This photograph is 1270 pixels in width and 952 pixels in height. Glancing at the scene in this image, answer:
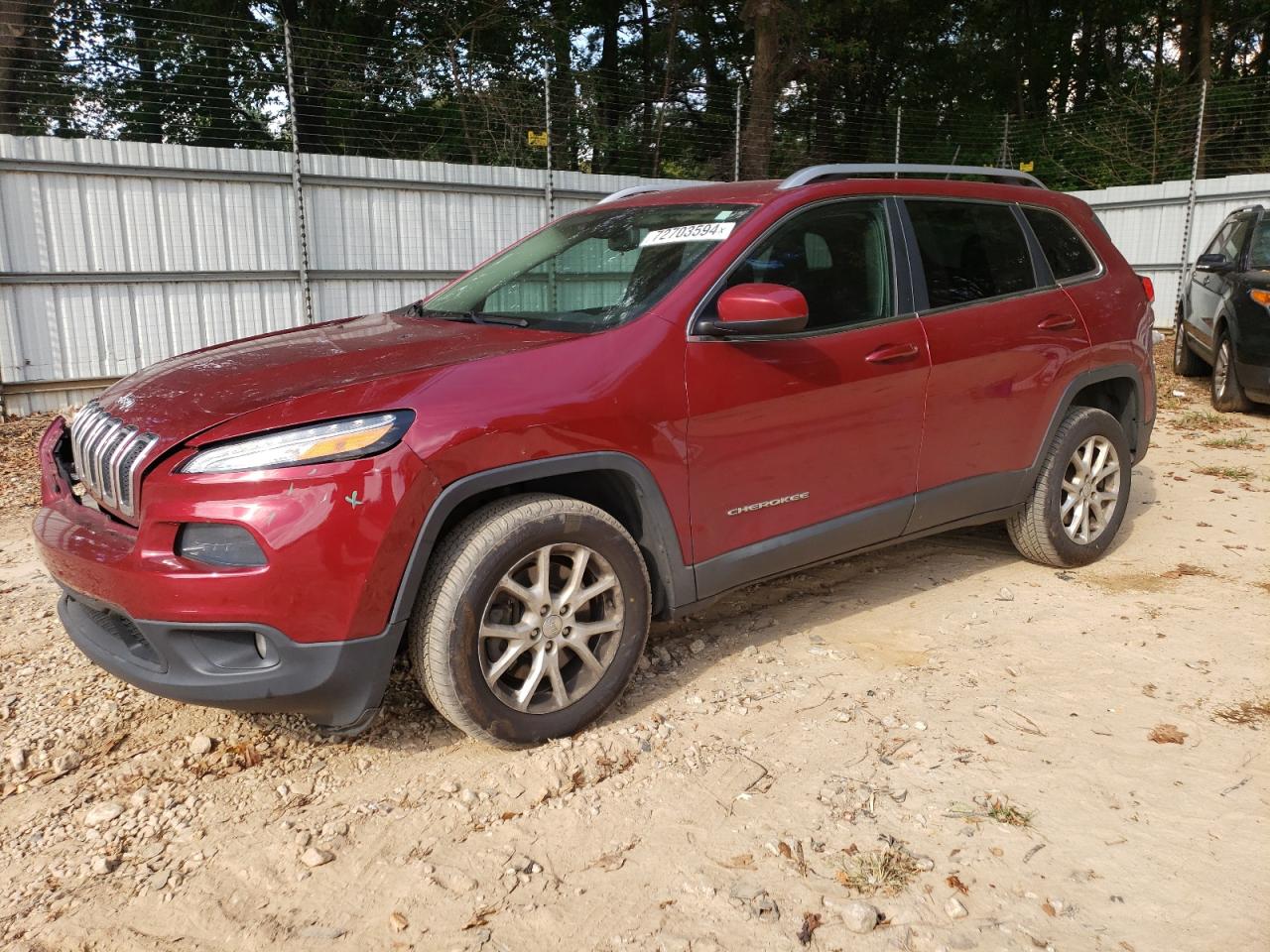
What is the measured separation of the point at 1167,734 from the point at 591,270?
2.54 m

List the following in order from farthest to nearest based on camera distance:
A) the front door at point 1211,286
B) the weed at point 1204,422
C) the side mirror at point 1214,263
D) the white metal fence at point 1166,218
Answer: the white metal fence at point 1166,218 < the front door at point 1211,286 < the side mirror at point 1214,263 < the weed at point 1204,422

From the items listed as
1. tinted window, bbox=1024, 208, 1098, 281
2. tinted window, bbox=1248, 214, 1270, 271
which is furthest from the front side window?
tinted window, bbox=1024, 208, 1098, 281

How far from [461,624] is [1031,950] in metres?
1.61

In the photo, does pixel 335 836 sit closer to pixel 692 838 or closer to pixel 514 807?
pixel 514 807

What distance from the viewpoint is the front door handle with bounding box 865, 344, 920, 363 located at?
374 centimetres

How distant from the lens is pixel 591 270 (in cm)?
379

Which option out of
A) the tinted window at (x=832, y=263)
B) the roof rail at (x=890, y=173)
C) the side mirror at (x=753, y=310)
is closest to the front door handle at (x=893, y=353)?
the tinted window at (x=832, y=263)

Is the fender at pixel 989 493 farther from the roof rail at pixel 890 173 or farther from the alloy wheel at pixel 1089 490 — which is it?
the roof rail at pixel 890 173

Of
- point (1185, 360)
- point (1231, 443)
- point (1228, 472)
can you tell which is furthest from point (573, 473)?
point (1185, 360)

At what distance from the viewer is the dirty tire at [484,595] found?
2793 mm

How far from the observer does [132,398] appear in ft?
10.0

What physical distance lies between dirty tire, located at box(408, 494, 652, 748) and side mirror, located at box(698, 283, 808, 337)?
2.41ft

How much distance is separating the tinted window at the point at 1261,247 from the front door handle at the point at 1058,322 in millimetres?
4992

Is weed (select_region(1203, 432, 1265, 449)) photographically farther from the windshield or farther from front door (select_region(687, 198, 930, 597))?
the windshield
